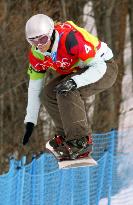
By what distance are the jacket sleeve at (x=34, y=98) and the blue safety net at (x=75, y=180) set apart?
1.87 ft

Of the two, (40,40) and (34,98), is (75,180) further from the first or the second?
(40,40)

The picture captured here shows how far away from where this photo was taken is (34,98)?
7.60m

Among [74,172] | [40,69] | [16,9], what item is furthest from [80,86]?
[16,9]

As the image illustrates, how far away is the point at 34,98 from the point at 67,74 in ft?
1.70

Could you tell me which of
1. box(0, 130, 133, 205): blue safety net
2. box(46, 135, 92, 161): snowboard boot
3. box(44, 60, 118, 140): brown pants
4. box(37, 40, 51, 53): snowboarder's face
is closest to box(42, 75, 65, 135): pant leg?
box(44, 60, 118, 140): brown pants

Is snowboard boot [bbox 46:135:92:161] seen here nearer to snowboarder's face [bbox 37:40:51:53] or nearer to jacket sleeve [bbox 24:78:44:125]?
jacket sleeve [bbox 24:78:44:125]

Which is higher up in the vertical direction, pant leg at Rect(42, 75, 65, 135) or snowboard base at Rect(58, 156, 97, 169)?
pant leg at Rect(42, 75, 65, 135)

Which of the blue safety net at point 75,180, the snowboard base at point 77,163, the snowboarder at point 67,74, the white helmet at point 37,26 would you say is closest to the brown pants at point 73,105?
the snowboarder at point 67,74

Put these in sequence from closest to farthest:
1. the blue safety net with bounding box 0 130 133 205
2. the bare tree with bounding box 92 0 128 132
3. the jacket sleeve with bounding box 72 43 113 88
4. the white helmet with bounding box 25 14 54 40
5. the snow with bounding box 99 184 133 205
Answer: the white helmet with bounding box 25 14 54 40 < the jacket sleeve with bounding box 72 43 113 88 < the blue safety net with bounding box 0 130 133 205 < the snow with bounding box 99 184 133 205 < the bare tree with bounding box 92 0 128 132

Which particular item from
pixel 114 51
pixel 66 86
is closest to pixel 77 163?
pixel 66 86

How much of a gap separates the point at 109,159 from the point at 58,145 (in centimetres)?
335

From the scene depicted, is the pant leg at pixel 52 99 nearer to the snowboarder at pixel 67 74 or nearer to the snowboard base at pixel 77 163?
the snowboarder at pixel 67 74

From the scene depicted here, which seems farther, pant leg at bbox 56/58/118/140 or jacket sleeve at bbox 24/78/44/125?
jacket sleeve at bbox 24/78/44/125

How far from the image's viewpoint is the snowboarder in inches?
271
